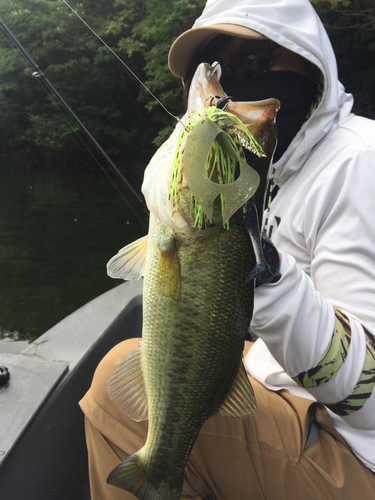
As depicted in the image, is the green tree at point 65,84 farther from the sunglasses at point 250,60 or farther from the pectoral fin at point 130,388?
the pectoral fin at point 130,388

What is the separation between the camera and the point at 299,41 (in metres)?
1.66

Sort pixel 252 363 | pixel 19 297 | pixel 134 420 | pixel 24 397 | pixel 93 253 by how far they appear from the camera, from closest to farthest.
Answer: pixel 134 420 → pixel 252 363 → pixel 24 397 → pixel 19 297 → pixel 93 253

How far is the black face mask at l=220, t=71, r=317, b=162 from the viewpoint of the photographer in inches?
71.3

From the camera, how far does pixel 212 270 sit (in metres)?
1.14

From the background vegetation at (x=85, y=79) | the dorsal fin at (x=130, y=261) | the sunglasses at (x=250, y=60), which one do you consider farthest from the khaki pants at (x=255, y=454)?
the background vegetation at (x=85, y=79)

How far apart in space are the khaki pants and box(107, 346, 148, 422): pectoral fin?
0.17 m

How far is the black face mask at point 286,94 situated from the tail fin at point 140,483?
1327mm

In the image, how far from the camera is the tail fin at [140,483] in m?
1.32

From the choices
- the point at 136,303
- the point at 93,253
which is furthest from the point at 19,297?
the point at 136,303

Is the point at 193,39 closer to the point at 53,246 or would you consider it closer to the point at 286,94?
the point at 286,94

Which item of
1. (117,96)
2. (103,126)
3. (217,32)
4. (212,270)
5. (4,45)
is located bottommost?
(103,126)

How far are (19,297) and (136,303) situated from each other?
4.58 metres

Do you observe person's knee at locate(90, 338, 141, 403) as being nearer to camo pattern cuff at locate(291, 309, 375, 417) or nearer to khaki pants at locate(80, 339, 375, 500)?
khaki pants at locate(80, 339, 375, 500)

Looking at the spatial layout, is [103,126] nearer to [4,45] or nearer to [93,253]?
[4,45]
